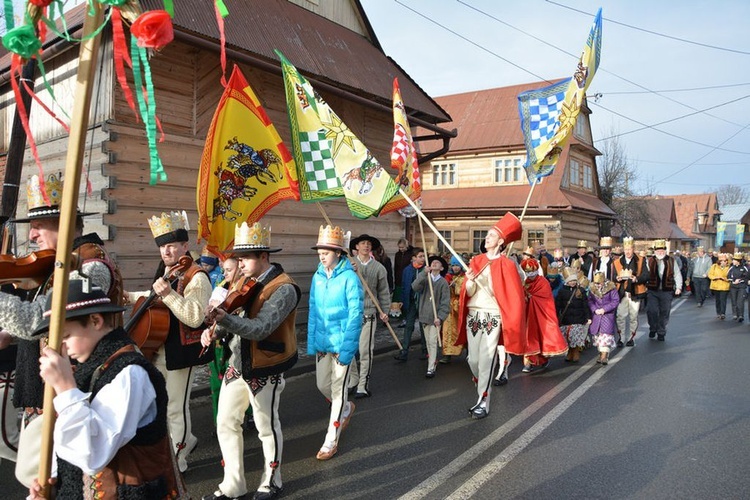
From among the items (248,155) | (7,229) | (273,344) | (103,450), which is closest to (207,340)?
(273,344)

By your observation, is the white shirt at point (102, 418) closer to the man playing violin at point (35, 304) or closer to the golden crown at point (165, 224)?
the man playing violin at point (35, 304)

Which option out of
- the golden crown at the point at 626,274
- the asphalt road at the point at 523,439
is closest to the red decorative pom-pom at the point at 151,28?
the asphalt road at the point at 523,439

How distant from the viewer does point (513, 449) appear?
16.5 feet

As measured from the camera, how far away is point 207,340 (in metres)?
3.82

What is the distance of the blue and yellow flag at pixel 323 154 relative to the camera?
20.4ft

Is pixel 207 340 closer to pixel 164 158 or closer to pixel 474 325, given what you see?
pixel 474 325

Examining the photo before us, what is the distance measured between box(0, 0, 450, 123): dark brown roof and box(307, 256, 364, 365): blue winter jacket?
4.84m

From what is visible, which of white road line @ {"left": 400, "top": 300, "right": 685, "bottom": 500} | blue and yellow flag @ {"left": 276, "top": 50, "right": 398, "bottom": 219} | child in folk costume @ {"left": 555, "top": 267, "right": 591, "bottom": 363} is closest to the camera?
white road line @ {"left": 400, "top": 300, "right": 685, "bottom": 500}

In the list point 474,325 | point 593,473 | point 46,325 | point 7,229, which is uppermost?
point 7,229

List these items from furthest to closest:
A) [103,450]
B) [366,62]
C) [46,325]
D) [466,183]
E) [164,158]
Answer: [466,183]
[366,62]
[164,158]
[46,325]
[103,450]

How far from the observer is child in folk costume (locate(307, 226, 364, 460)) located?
191 inches

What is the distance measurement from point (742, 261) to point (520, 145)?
11.7m

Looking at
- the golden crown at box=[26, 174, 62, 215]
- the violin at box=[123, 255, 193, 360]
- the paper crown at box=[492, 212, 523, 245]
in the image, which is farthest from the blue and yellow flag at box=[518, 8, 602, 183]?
the golden crown at box=[26, 174, 62, 215]

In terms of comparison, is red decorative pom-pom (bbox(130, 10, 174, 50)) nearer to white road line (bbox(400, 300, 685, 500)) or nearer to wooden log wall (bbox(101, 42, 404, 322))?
white road line (bbox(400, 300, 685, 500))
